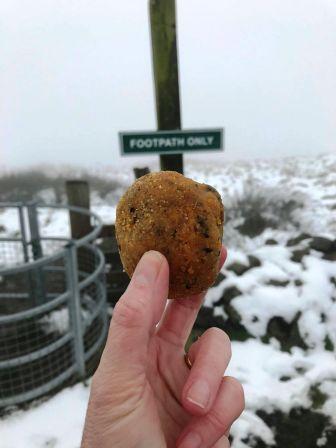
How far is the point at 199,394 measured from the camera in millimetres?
1491

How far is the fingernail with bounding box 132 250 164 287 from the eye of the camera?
1355 mm

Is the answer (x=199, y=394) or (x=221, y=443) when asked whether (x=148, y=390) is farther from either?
(x=221, y=443)

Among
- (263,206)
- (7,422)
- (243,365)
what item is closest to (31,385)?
(7,422)

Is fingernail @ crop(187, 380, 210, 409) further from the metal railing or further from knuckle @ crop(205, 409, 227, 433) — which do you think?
the metal railing

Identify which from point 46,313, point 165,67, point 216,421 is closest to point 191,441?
point 216,421

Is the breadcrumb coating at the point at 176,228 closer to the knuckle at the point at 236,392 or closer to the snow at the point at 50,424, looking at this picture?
the knuckle at the point at 236,392

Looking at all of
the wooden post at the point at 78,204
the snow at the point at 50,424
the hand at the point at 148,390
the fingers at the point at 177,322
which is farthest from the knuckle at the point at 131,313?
the wooden post at the point at 78,204

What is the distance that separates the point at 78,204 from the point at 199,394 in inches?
180

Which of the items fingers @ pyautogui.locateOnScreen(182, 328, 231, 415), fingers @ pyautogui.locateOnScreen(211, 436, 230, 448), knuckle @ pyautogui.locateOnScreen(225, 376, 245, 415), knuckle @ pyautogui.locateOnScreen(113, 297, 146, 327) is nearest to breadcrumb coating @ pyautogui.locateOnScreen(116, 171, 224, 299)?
knuckle @ pyautogui.locateOnScreen(113, 297, 146, 327)

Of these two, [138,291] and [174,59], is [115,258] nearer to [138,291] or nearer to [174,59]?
[174,59]

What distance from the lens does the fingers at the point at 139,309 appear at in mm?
1371

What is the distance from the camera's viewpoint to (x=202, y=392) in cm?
150

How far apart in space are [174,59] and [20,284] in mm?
4512

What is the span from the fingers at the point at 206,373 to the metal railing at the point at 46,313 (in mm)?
2172
